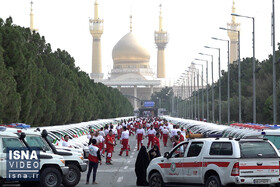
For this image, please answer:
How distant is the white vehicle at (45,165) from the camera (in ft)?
62.3

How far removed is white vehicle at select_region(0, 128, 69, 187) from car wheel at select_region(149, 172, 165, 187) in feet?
6.94

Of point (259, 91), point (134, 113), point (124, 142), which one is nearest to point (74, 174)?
point (124, 142)

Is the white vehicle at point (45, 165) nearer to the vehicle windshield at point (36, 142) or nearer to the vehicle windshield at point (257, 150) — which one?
the vehicle windshield at point (36, 142)

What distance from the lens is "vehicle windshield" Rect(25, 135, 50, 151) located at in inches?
774

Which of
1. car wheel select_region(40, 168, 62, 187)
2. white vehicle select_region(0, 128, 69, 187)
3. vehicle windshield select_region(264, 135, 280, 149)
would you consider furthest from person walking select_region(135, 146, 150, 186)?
vehicle windshield select_region(264, 135, 280, 149)

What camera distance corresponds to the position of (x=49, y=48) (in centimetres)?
5972

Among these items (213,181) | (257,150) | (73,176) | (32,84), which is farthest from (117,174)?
(32,84)

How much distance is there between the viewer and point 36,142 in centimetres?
1984

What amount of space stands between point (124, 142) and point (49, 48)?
72.8ft

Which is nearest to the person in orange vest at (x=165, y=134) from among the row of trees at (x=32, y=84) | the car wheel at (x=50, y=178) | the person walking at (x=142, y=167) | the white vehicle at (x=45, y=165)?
the row of trees at (x=32, y=84)

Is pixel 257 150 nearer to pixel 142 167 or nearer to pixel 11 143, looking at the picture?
pixel 142 167

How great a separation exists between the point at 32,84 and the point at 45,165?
2630 cm

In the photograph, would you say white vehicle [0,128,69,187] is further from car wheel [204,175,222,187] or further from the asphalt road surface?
car wheel [204,175,222,187]

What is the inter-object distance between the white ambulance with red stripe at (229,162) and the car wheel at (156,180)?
100 cm
